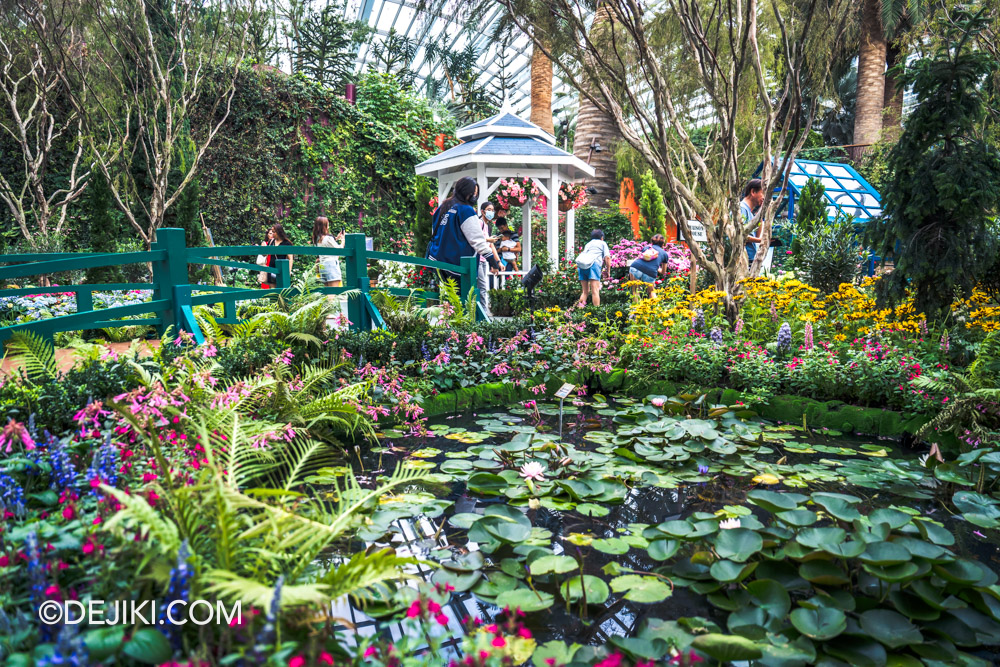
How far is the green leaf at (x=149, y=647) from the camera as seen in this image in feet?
4.46

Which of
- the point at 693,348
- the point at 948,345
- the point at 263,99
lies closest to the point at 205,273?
the point at 263,99

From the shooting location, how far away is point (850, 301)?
5.77 meters

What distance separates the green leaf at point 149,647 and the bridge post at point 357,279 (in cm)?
428

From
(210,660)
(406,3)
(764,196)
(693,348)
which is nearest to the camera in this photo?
(210,660)

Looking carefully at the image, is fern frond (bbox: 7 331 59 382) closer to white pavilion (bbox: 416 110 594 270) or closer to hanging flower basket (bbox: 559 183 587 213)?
white pavilion (bbox: 416 110 594 270)

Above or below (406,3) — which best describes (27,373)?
below

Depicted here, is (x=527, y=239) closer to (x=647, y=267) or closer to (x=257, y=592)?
(x=647, y=267)

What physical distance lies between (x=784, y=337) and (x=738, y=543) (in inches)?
126

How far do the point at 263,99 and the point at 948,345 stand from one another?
1219 centimetres

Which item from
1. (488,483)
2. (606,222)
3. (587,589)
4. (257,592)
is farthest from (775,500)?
(606,222)

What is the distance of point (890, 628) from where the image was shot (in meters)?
1.90

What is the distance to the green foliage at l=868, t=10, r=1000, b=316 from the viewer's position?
4602mm

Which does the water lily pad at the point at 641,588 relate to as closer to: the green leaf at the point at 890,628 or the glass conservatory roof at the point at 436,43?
the green leaf at the point at 890,628

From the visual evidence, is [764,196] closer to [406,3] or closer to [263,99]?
[263,99]
